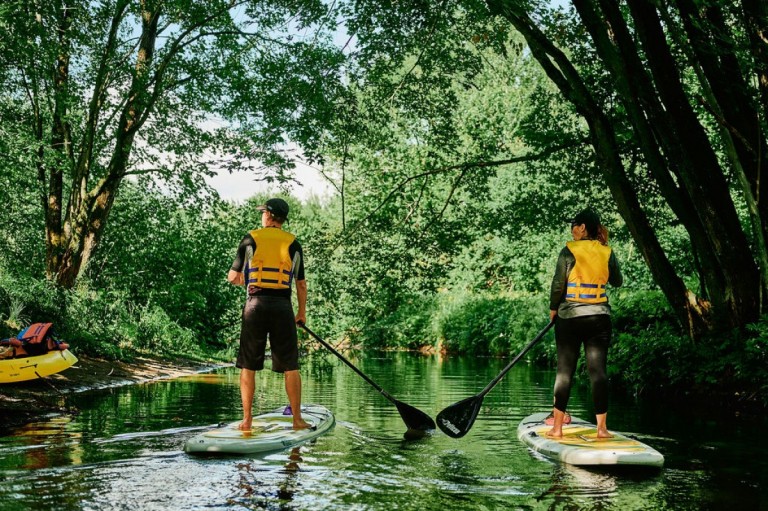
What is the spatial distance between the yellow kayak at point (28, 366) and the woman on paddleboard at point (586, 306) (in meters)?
6.03

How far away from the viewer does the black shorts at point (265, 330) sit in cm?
718

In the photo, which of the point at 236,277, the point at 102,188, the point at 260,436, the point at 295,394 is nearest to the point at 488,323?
the point at 102,188

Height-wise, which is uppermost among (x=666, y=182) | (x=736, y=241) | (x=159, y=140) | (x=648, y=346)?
(x=159, y=140)

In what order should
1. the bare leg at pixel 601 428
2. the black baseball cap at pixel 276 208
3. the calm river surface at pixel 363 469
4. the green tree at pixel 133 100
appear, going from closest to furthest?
the calm river surface at pixel 363 469, the bare leg at pixel 601 428, the black baseball cap at pixel 276 208, the green tree at pixel 133 100

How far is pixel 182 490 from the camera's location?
16.3 ft

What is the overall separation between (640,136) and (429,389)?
5443 millimetres

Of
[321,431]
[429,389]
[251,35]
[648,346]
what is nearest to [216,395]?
[429,389]

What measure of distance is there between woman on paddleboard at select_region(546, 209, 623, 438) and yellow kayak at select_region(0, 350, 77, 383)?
6.03 m

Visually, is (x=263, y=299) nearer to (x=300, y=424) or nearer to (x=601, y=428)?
(x=300, y=424)

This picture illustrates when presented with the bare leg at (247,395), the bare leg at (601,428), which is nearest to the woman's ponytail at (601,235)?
the bare leg at (601,428)

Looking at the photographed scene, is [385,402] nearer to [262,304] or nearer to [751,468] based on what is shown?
[262,304]

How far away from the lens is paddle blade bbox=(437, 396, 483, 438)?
7684 millimetres

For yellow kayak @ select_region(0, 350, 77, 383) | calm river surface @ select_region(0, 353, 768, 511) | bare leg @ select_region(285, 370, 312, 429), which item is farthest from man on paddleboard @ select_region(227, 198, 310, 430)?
yellow kayak @ select_region(0, 350, 77, 383)

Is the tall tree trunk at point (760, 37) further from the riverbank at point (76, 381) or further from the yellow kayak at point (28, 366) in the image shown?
the yellow kayak at point (28, 366)
